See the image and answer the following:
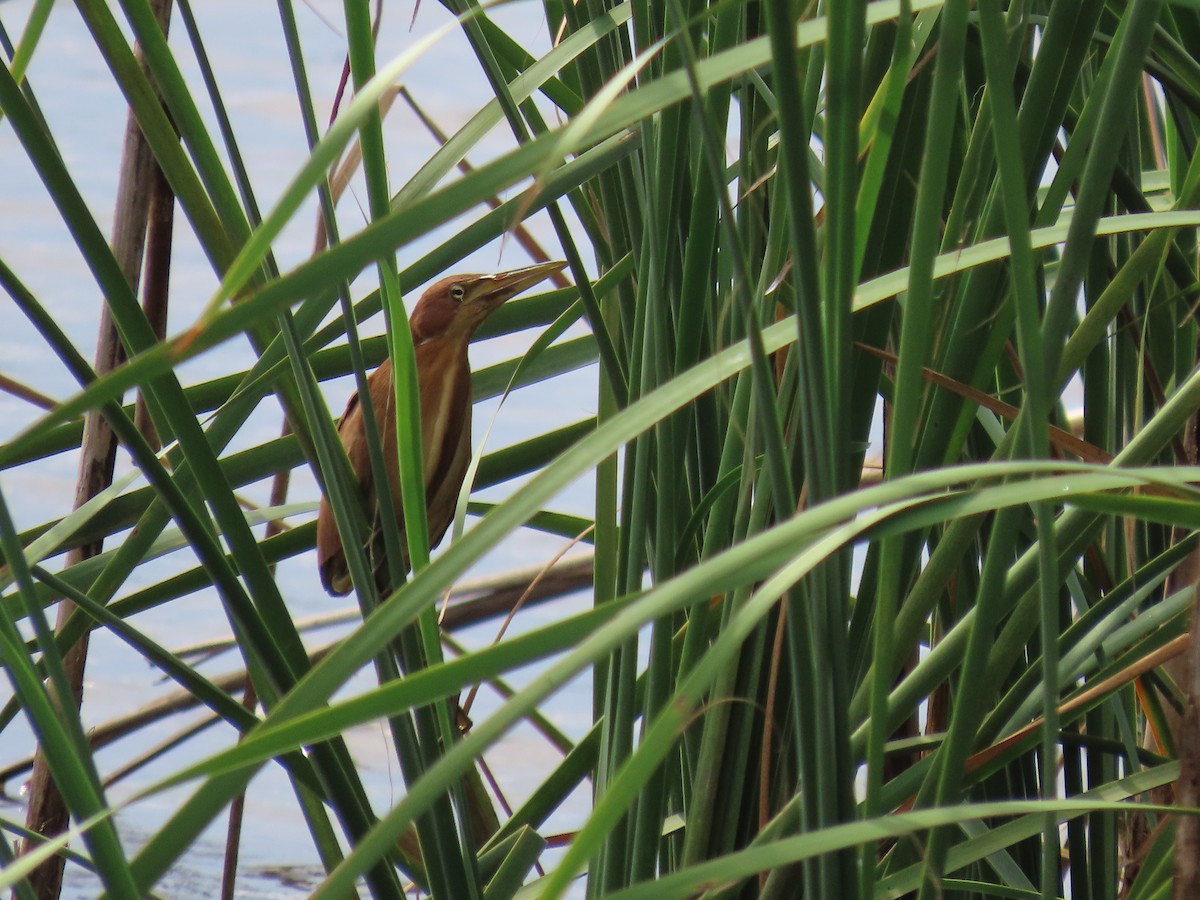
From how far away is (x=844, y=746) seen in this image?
342 millimetres

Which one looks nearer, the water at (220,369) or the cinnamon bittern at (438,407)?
the cinnamon bittern at (438,407)

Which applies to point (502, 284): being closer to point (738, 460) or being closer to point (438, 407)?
point (438, 407)

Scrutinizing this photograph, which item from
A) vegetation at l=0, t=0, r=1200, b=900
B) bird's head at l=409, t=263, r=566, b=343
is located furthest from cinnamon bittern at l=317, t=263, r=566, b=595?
vegetation at l=0, t=0, r=1200, b=900

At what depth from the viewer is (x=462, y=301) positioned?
106 centimetres

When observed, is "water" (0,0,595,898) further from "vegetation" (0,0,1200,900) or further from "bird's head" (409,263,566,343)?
"vegetation" (0,0,1200,900)

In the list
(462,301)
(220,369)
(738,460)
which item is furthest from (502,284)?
(220,369)

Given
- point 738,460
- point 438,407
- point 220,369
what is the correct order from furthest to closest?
point 220,369 < point 438,407 < point 738,460

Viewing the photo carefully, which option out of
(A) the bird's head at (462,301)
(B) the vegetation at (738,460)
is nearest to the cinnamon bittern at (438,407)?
(A) the bird's head at (462,301)

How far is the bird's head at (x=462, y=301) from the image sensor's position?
1034mm

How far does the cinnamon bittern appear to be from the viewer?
93cm

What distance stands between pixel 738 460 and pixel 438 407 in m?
0.51

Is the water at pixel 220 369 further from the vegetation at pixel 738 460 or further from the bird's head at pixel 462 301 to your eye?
the vegetation at pixel 738 460

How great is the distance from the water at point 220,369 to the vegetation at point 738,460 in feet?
2.61

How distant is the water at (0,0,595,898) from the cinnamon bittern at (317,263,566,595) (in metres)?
0.21
